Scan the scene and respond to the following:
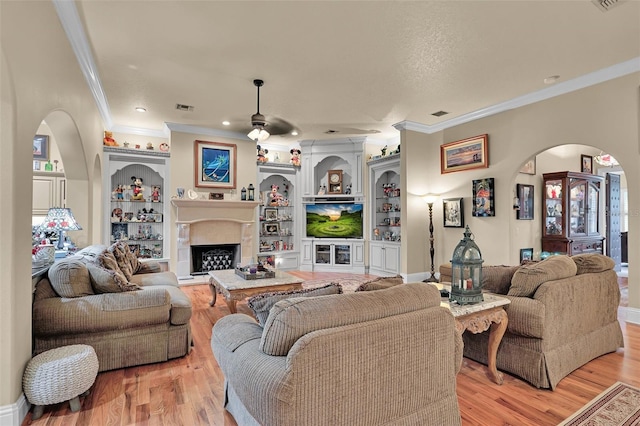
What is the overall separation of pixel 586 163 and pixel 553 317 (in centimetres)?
584

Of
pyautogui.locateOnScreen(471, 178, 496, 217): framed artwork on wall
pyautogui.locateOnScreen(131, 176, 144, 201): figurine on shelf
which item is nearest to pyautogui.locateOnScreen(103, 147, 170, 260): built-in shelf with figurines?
pyautogui.locateOnScreen(131, 176, 144, 201): figurine on shelf

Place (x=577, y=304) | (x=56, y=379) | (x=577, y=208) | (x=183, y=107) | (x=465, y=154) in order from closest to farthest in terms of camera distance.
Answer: (x=56, y=379), (x=577, y=304), (x=183, y=107), (x=465, y=154), (x=577, y=208)

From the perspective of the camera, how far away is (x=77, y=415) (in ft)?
7.06

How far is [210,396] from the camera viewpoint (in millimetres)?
2381

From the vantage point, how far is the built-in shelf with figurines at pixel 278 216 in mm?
7512

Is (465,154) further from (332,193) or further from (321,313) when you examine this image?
(321,313)

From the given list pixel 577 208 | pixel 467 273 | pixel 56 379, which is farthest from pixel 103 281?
pixel 577 208

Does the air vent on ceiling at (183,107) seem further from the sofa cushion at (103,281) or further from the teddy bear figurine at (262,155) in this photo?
the sofa cushion at (103,281)

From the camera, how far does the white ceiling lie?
2781mm

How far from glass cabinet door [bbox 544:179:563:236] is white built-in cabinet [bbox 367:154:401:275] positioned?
2.62m

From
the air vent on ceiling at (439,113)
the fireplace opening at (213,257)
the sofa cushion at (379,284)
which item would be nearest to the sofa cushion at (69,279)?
the sofa cushion at (379,284)

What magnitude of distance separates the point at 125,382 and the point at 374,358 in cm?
216

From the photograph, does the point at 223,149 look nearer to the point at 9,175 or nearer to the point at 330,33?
the point at 330,33

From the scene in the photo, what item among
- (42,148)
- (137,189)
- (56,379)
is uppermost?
(42,148)
